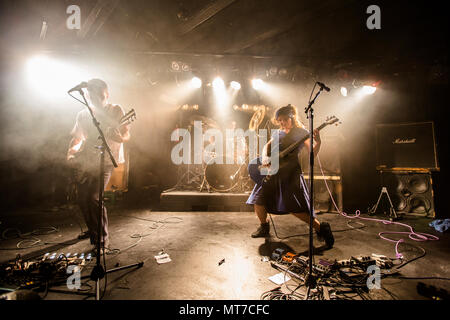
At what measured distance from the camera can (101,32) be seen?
504 cm

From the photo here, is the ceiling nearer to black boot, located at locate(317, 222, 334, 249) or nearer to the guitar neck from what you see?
the guitar neck

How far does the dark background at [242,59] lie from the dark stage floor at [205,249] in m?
2.10

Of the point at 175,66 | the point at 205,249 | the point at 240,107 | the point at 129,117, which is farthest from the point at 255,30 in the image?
the point at 205,249

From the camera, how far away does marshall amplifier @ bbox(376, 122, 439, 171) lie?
4.58m

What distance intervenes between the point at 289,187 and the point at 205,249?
1.48m

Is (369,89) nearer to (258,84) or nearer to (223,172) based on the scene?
(258,84)

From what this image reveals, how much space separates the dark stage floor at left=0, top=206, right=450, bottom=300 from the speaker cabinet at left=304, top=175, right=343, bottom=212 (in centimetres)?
41

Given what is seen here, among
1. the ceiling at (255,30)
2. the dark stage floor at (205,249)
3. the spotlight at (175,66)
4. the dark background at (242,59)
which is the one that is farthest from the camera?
the spotlight at (175,66)

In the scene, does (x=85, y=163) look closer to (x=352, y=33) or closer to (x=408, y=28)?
(x=352, y=33)

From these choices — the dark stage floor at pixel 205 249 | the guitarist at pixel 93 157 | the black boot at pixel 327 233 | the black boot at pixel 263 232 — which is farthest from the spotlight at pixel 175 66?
the black boot at pixel 327 233

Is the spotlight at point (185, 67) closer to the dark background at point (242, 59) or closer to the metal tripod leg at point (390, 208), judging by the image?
the dark background at point (242, 59)

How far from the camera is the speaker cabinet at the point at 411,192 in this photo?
443 cm
